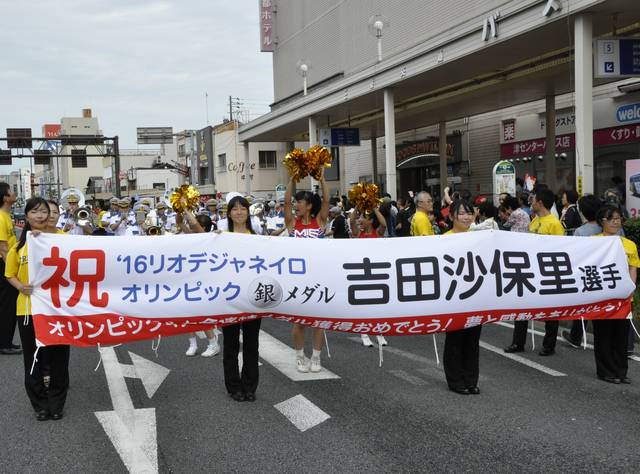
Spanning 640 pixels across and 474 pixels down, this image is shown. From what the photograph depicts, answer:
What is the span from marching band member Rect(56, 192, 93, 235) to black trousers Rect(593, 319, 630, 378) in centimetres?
731

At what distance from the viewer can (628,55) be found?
1212 centimetres

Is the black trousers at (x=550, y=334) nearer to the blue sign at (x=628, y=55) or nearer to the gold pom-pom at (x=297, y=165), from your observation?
the gold pom-pom at (x=297, y=165)

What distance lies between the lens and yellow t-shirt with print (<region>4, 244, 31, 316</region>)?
5.21m

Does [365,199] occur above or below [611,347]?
above

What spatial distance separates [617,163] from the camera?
21406mm

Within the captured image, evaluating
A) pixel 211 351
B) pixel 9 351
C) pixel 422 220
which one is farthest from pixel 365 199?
pixel 9 351

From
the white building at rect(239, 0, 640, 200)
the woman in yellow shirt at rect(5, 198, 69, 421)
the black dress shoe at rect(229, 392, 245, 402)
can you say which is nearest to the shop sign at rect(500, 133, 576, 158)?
the white building at rect(239, 0, 640, 200)

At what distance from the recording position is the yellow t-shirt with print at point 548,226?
6871mm

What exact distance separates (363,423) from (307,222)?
7.41ft

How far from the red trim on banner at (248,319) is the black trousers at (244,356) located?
175 mm

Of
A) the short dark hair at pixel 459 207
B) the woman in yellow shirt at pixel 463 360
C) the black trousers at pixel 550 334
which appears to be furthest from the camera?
the black trousers at pixel 550 334

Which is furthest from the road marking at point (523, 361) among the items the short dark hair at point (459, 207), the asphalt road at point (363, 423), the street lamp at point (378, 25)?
the street lamp at point (378, 25)

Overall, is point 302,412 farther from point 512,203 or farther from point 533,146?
point 533,146

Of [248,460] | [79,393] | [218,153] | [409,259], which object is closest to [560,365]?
[409,259]
